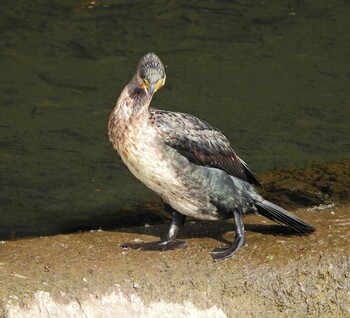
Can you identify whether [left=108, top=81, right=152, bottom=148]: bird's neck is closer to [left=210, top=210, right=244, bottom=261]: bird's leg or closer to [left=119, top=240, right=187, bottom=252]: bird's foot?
[left=119, top=240, right=187, bottom=252]: bird's foot

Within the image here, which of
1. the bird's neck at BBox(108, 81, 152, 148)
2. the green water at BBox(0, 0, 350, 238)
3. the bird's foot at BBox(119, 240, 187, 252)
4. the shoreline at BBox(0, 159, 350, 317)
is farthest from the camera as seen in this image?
the green water at BBox(0, 0, 350, 238)

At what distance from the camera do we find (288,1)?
1121 cm

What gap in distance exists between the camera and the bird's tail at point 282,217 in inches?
238

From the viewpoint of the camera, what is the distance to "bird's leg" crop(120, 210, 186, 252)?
5973 millimetres

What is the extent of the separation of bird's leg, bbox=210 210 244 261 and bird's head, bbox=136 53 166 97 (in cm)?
93

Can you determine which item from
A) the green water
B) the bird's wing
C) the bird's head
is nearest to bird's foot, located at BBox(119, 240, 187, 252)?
the bird's wing

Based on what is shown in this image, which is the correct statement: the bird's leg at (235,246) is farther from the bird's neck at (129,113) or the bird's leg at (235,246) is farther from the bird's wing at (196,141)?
the bird's neck at (129,113)

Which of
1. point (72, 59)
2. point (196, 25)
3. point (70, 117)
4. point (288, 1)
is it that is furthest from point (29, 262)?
point (288, 1)

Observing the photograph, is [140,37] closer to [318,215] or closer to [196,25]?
[196,25]

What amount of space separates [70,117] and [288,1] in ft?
11.3

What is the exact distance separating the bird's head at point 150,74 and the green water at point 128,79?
191 cm

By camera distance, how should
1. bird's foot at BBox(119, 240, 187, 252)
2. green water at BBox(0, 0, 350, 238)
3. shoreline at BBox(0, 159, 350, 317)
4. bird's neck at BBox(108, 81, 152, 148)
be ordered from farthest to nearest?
green water at BBox(0, 0, 350, 238) < bird's foot at BBox(119, 240, 187, 252) < bird's neck at BBox(108, 81, 152, 148) < shoreline at BBox(0, 159, 350, 317)

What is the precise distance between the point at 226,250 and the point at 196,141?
67 cm

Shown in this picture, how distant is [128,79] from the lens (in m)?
9.67
